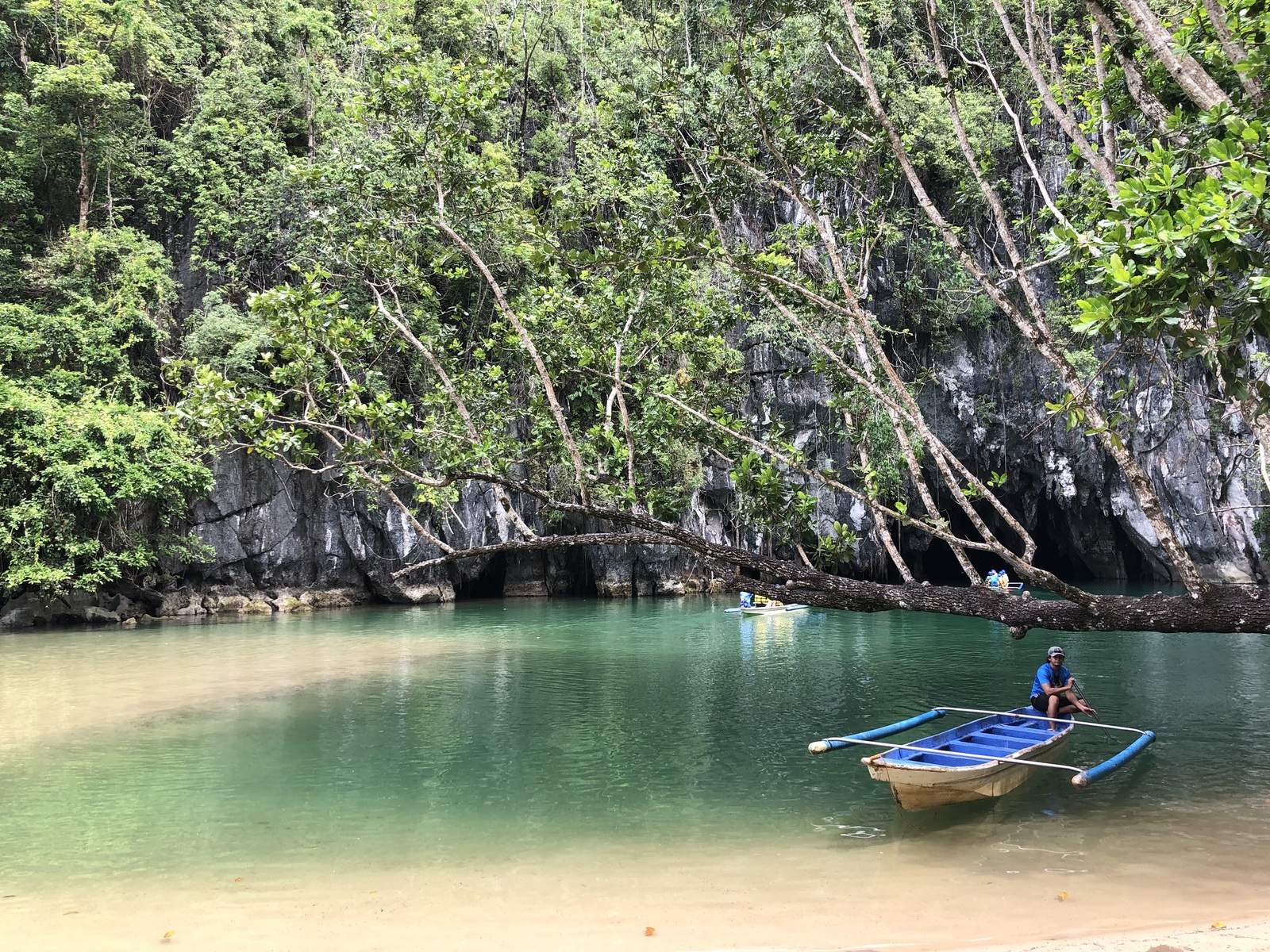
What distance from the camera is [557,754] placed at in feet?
25.6

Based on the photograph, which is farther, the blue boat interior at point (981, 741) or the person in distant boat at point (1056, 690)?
the person in distant boat at point (1056, 690)

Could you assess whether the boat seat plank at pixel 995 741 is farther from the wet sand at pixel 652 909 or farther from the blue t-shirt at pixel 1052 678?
the wet sand at pixel 652 909

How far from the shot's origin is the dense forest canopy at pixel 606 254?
5164mm

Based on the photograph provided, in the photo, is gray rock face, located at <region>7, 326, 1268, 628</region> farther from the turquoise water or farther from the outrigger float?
the outrigger float

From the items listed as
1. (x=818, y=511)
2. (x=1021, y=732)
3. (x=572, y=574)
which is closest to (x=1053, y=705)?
(x=1021, y=732)

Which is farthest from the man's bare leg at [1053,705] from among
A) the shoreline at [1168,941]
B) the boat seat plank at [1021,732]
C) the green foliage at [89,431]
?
the green foliage at [89,431]

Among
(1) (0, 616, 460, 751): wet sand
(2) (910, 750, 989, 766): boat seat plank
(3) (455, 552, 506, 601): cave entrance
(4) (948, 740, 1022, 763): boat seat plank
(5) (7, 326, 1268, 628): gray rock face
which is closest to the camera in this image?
(2) (910, 750, 989, 766): boat seat plank

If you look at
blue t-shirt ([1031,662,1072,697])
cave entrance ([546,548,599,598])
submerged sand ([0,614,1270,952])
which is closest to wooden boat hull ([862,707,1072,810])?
submerged sand ([0,614,1270,952])

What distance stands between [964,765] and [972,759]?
0.26 meters

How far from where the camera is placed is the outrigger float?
552cm

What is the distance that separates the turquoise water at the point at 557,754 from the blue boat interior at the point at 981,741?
34 centimetres

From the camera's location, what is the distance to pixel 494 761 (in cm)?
755

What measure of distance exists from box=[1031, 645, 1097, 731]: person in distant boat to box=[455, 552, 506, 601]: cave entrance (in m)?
20.2

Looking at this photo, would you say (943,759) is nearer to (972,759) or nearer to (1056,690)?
(972,759)
